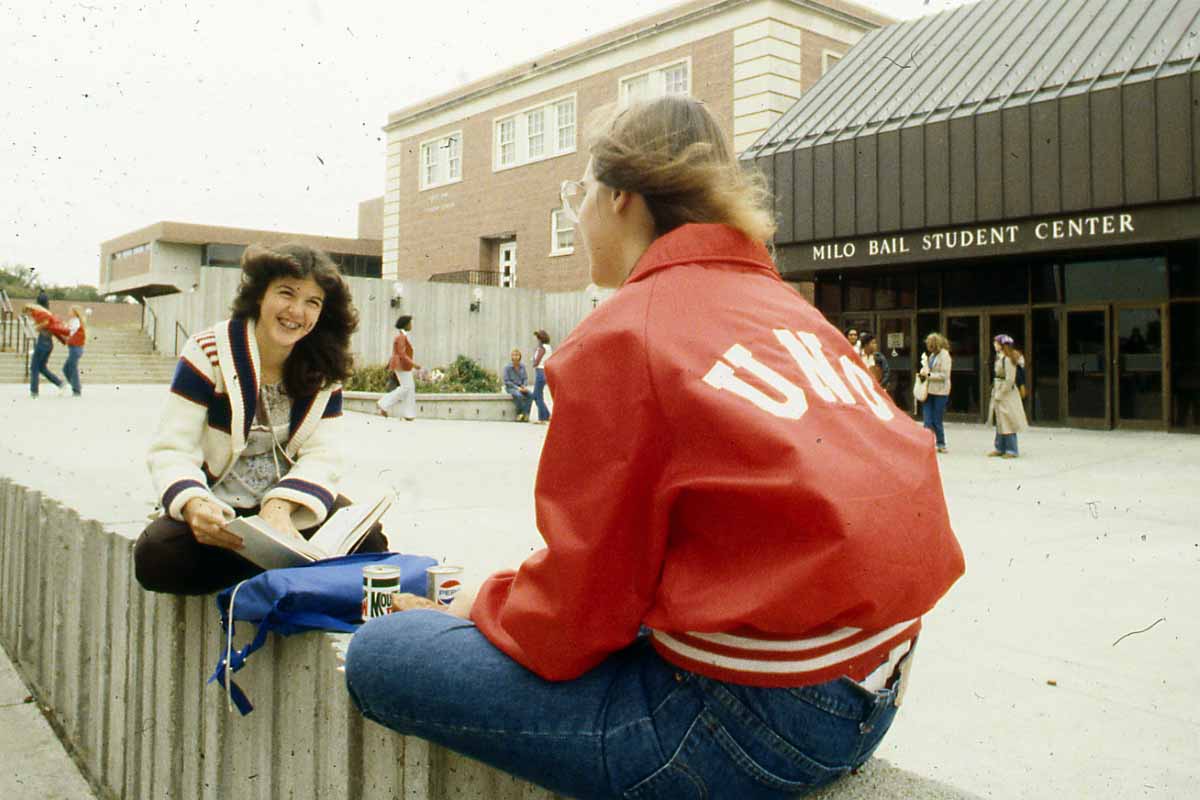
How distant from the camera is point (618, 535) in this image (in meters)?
1.38

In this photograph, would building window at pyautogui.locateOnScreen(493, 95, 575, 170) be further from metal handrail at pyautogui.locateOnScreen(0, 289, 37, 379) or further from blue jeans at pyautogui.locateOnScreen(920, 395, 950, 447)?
blue jeans at pyautogui.locateOnScreen(920, 395, 950, 447)

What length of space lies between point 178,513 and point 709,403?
1.83m

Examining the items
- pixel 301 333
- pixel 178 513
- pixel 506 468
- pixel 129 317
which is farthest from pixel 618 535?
pixel 129 317

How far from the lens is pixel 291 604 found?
2195 millimetres

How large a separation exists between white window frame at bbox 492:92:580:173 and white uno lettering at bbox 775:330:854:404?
25492 mm

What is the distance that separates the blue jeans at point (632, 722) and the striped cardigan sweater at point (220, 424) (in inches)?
56.4

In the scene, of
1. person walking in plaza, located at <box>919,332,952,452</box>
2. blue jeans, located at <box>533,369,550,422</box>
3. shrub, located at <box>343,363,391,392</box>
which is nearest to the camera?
person walking in plaza, located at <box>919,332,952,452</box>

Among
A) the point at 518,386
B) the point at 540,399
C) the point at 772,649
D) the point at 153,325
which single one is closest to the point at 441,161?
the point at 153,325

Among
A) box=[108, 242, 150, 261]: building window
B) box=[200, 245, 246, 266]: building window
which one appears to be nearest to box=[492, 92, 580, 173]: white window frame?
box=[200, 245, 246, 266]: building window

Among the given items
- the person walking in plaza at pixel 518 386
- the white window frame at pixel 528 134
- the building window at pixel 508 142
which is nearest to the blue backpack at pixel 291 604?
the person walking in plaza at pixel 518 386

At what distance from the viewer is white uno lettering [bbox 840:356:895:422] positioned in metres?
1.54

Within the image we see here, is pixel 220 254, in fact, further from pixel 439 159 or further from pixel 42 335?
pixel 42 335

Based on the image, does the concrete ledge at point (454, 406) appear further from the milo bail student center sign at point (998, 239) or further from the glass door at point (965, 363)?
the glass door at point (965, 363)

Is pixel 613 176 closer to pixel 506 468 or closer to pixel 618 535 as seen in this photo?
pixel 618 535
